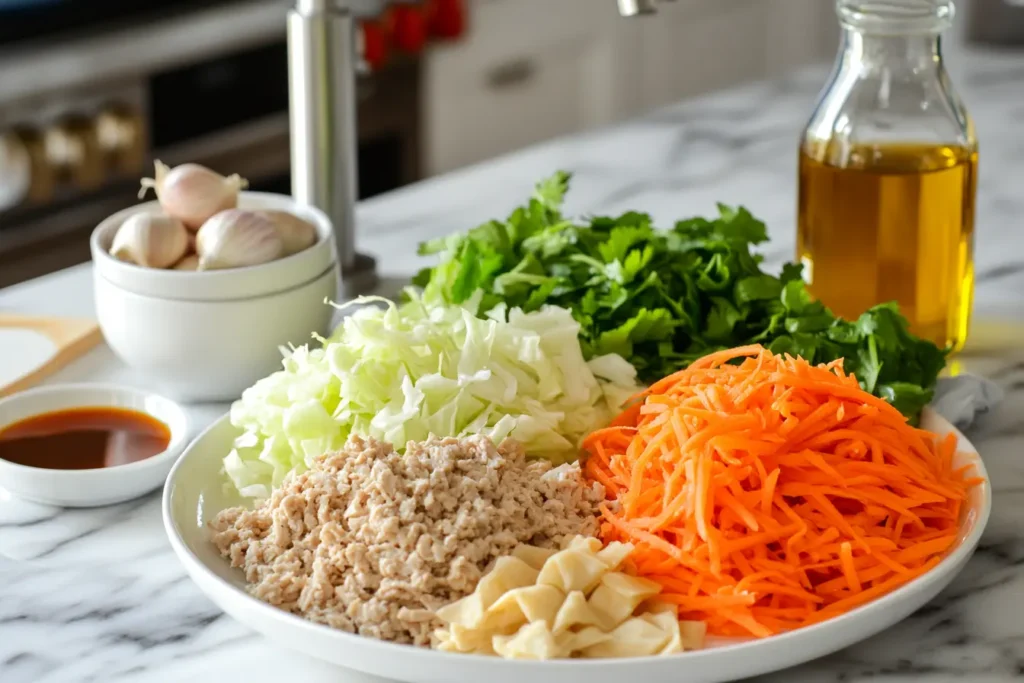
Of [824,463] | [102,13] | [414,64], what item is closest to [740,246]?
[824,463]

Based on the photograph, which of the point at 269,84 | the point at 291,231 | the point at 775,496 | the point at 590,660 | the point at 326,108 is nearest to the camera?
the point at 590,660

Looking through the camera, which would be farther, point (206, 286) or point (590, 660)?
point (206, 286)

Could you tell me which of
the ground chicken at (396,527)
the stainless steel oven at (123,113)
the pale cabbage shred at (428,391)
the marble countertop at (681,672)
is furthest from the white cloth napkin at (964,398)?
the stainless steel oven at (123,113)

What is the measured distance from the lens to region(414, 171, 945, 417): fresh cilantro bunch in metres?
1.27

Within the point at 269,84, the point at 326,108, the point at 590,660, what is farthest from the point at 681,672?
the point at 269,84

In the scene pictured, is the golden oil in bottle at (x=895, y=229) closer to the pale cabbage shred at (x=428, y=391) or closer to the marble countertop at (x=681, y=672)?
the marble countertop at (x=681, y=672)

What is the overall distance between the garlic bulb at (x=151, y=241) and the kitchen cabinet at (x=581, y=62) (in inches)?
82.4

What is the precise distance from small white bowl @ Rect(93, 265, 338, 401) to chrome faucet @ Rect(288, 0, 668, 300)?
0.16 meters

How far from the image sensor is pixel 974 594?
42.3 inches

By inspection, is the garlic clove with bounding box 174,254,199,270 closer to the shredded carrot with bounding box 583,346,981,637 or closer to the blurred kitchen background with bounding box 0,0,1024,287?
the shredded carrot with bounding box 583,346,981,637

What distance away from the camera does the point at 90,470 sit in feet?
3.85

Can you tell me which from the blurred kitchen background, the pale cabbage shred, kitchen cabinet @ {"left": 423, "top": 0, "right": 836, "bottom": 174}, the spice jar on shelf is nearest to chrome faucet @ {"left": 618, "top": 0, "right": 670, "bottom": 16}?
the spice jar on shelf

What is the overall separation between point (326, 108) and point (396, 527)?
73 centimetres

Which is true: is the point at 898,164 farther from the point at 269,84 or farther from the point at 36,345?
the point at 269,84
